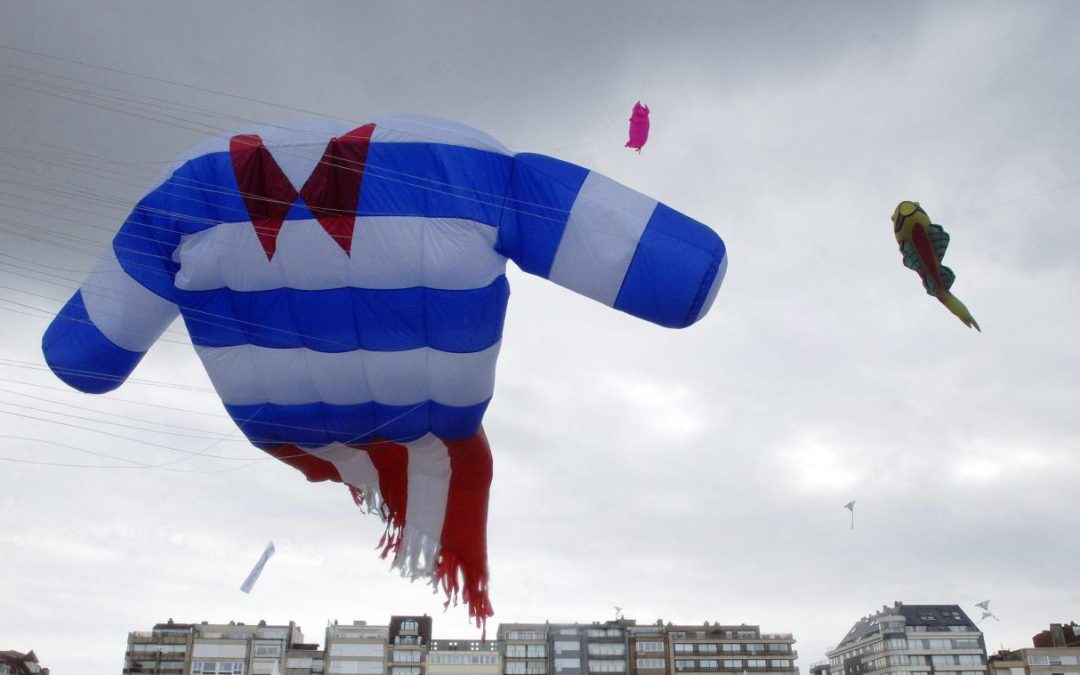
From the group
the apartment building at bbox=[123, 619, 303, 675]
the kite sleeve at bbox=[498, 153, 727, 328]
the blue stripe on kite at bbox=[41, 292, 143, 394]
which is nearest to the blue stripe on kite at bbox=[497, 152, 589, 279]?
the kite sleeve at bbox=[498, 153, 727, 328]

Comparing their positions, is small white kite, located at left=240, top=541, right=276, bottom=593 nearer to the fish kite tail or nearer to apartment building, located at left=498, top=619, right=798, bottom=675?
the fish kite tail

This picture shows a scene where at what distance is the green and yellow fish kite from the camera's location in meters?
8.49

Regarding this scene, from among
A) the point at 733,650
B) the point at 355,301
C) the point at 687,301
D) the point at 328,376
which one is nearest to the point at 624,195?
the point at 687,301

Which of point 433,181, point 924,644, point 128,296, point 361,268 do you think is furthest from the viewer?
point 924,644

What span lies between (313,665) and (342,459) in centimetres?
5404

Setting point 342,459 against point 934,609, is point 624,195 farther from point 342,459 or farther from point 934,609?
point 934,609

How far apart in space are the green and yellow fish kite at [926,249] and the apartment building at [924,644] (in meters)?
71.4

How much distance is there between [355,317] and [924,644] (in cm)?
7355

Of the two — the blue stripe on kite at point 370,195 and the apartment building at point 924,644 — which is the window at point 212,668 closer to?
the apartment building at point 924,644

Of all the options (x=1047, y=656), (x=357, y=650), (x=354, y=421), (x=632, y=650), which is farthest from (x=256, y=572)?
(x=1047, y=656)

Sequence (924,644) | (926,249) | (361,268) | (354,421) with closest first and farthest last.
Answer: (926,249), (361,268), (354,421), (924,644)

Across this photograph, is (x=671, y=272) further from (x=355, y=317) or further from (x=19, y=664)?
(x=19, y=664)

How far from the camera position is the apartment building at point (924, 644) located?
238 ft

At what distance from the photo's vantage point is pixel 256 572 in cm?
1231
